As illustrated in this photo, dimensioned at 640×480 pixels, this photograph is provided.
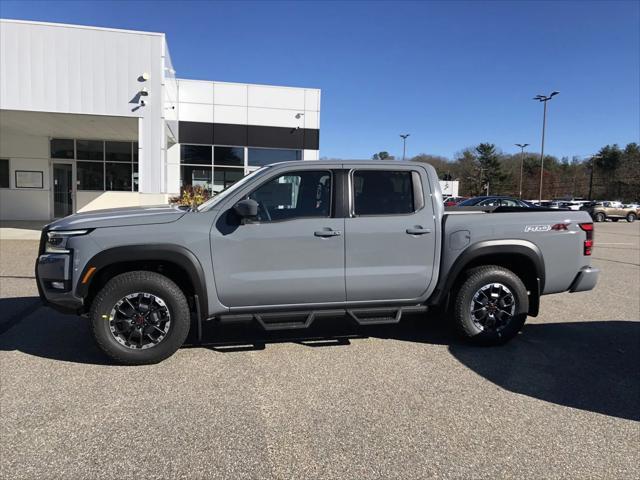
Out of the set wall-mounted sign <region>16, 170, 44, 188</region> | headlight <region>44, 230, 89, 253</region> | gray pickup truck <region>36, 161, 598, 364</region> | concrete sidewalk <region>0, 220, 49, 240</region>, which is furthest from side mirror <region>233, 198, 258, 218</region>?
wall-mounted sign <region>16, 170, 44, 188</region>

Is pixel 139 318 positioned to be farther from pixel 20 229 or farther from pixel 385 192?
pixel 20 229

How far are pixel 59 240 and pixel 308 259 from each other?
2.26 meters

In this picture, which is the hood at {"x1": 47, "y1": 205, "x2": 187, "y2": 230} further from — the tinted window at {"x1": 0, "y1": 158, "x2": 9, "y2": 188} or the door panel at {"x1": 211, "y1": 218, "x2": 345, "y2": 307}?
the tinted window at {"x1": 0, "y1": 158, "x2": 9, "y2": 188}

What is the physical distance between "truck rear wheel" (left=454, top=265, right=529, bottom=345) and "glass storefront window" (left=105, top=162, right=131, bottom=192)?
58.4 ft

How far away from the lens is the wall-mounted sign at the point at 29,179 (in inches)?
757

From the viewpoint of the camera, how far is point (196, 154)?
832 inches

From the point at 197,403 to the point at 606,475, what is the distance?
2793mm

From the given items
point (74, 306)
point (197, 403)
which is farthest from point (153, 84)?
point (197, 403)

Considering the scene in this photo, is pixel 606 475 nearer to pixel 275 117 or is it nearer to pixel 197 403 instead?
pixel 197 403

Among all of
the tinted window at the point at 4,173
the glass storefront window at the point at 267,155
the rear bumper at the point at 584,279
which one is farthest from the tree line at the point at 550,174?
the rear bumper at the point at 584,279

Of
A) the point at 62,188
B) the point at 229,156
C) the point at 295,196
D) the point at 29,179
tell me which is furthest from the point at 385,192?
the point at 29,179

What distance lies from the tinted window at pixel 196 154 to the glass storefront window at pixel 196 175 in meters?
0.24

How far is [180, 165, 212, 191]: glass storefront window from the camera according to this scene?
2120cm

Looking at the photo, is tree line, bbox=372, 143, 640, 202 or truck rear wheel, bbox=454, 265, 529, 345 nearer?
truck rear wheel, bbox=454, 265, 529, 345
